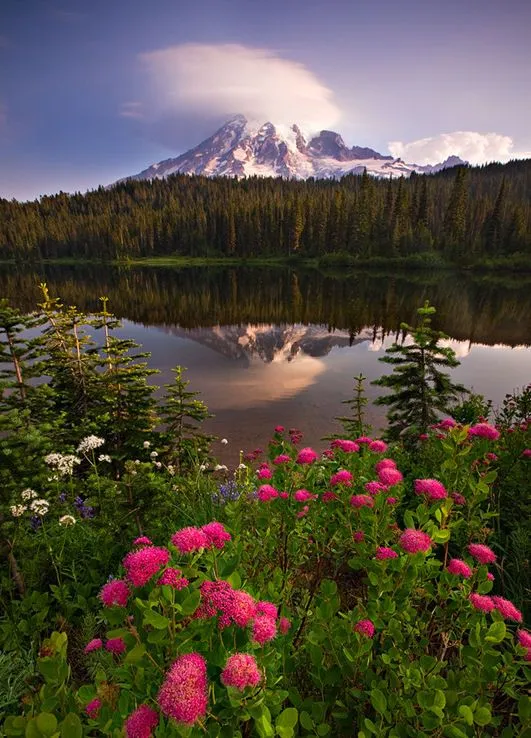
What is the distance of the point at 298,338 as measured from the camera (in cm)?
3027

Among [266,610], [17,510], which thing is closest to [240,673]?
[266,610]

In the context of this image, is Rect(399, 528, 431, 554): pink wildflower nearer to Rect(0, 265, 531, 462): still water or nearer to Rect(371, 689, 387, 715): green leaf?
Rect(371, 689, 387, 715): green leaf

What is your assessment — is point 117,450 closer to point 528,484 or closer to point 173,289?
point 528,484

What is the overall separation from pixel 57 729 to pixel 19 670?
2954mm

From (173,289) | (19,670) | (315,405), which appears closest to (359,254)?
(173,289)

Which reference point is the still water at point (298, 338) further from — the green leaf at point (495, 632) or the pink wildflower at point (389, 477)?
the green leaf at point (495, 632)

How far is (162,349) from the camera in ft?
91.9

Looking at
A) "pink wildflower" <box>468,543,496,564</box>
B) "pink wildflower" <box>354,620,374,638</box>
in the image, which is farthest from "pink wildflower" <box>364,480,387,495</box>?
"pink wildflower" <box>354,620,374,638</box>

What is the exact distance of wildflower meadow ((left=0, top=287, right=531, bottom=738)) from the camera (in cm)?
150

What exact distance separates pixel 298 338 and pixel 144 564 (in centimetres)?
2904

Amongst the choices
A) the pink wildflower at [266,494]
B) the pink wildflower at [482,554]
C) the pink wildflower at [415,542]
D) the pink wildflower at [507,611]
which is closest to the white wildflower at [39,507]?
the pink wildflower at [266,494]

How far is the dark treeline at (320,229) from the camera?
9106cm

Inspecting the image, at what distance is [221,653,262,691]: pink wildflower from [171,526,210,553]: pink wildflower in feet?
1.49

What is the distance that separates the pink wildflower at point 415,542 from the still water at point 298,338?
1085 cm
